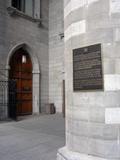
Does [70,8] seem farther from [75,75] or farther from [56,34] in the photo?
[56,34]

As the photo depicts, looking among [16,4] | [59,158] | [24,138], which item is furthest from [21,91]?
[59,158]

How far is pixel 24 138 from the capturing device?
5559mm

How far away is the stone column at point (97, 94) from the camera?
305 cm

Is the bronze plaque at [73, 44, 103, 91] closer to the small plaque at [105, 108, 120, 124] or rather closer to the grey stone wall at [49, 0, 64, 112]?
the small plaque at [105, 108, 120, 124]

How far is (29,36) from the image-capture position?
440 inches

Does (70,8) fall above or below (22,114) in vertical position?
above

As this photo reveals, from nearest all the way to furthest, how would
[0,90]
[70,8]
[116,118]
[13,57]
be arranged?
[116,118] → [70,8] → [0,90] → [13,57]

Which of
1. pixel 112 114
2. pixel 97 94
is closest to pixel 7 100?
pixel 97 94

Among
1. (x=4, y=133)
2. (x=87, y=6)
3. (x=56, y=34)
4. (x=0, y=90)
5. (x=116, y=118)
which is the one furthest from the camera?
(x=56, y=34)

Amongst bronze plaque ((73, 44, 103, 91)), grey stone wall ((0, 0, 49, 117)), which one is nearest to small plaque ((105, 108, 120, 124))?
bronze plaque ((73, 44, 103, 91))

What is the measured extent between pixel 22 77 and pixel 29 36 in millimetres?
2138

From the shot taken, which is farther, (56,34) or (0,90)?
(56,34)

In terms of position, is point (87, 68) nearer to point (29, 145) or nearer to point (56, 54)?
point (29, 145)

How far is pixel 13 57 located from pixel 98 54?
26.7ft
